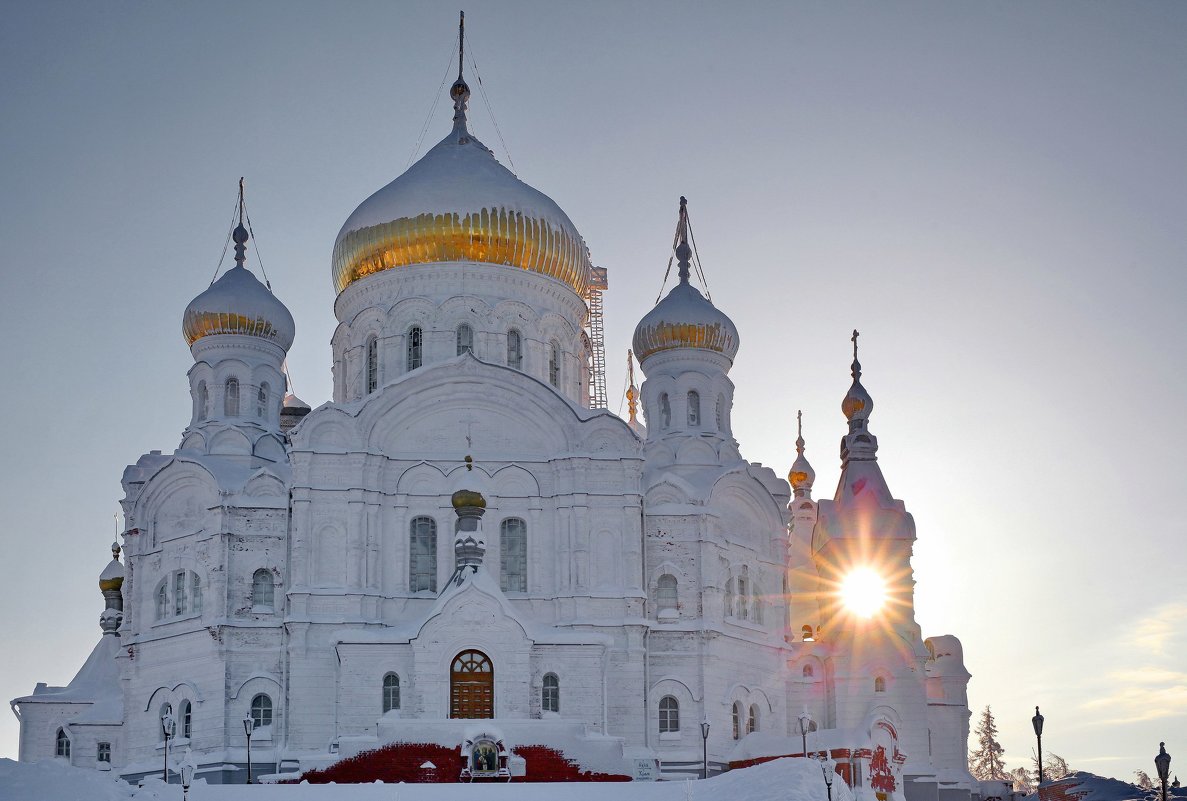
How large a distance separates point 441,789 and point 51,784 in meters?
6.09

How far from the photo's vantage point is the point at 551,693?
3522 cm

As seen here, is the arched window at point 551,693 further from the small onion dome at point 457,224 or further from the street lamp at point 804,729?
the small onion dome at point 457,224

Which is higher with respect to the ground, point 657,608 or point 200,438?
point 200,438

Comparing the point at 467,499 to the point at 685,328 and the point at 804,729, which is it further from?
the point at 685,328

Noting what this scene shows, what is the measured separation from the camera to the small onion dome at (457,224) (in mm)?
40062

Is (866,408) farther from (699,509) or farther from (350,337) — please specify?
(350,337)

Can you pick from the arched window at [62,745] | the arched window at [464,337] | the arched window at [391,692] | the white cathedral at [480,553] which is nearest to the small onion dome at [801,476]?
the white cathedral at [480,553]

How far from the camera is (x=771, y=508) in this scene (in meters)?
40.4

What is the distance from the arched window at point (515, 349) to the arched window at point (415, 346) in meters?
2.06

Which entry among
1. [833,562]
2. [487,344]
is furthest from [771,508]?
[487,344]

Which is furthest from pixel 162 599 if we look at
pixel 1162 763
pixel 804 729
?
pixel 1162 763

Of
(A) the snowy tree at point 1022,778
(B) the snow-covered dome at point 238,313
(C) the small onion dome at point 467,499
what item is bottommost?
(A) the snowy tree at point 1022,778

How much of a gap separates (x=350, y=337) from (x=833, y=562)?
1262 centimetres

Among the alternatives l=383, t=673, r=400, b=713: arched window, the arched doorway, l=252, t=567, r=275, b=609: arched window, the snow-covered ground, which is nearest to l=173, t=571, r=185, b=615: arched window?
l=252, t=567, r=275, b=609: arched window
